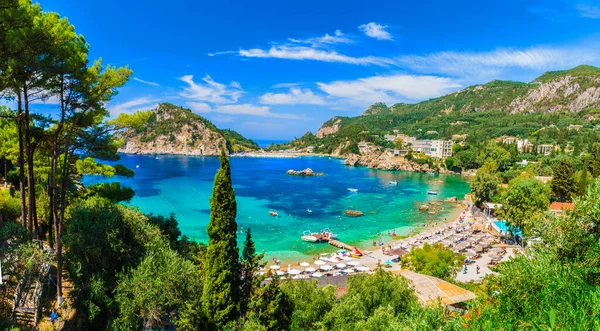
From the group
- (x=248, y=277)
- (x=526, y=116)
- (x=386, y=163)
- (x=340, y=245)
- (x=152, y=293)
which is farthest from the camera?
(x=526, y=116)

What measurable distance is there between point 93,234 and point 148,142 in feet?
516

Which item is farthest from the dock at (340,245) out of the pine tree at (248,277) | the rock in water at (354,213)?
the pine tree at (248,277)

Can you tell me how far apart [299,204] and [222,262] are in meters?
39.1

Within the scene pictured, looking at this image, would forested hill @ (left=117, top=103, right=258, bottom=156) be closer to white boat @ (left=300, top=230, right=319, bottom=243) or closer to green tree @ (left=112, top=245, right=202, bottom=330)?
white boat @ (left=300, top=230, right=319, bottom=243)

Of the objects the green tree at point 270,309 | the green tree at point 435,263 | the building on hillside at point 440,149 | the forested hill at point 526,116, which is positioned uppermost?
the forested hill at point 526,116

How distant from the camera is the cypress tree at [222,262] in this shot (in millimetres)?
9133

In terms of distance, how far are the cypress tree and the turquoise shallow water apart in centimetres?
1820

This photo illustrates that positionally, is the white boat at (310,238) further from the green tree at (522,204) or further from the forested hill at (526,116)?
the forested hill at (526,116)

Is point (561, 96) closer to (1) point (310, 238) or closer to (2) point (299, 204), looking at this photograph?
(2) point (299, 204)

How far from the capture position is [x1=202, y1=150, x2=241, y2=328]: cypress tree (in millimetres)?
9133

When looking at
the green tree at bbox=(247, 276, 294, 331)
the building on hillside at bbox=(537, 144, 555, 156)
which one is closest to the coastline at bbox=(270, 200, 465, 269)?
the green tree at bbox=(247, 276, 294, 331)

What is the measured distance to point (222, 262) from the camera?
30.6ft

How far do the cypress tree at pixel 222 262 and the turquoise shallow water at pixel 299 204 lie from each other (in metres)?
18.2

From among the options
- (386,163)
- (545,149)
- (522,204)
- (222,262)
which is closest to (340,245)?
(522,204)
